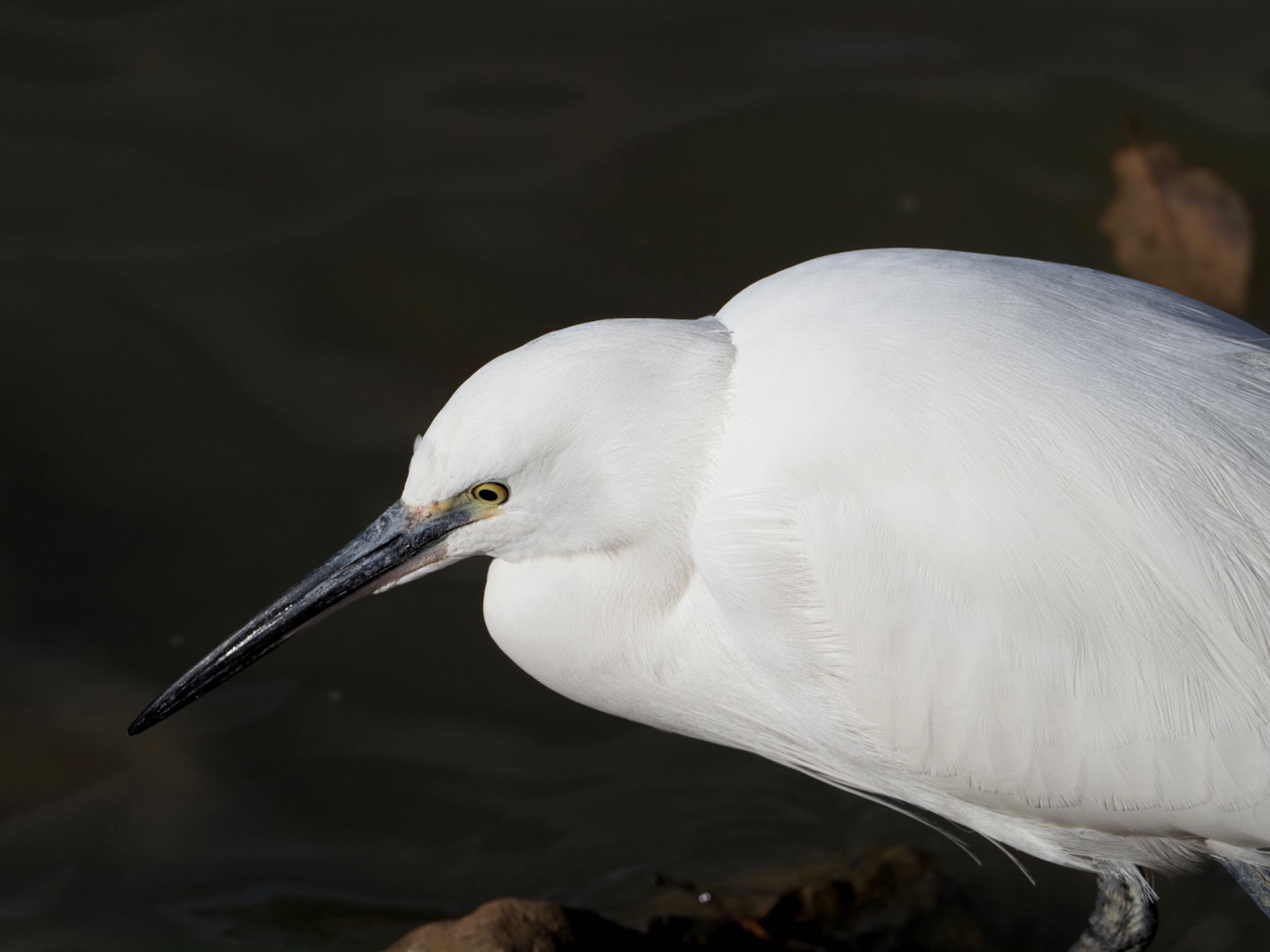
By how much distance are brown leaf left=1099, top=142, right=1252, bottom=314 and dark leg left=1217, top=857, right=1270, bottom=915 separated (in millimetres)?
1974

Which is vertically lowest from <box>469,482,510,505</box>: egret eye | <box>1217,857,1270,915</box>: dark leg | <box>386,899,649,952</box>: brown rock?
<box>386,899,649,952</box>: brown rock

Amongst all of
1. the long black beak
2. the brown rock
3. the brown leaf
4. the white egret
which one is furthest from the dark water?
the white egret

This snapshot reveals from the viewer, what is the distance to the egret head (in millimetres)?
2107

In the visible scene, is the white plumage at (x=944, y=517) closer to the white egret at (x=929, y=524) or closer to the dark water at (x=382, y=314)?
the white egret at (x=929, y=524)

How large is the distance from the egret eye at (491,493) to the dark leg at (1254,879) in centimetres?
151

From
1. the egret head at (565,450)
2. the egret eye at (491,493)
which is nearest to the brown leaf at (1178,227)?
the egret head at (565,450)

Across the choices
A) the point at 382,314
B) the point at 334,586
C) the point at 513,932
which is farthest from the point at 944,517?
the point at 382,314

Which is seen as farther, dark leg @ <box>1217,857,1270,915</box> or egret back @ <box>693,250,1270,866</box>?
dark leg @ <box>1217,857,1270,915</box>

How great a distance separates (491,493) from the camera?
221 centimetres

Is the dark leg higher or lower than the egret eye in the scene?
lower

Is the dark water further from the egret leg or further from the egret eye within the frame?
the egret eye

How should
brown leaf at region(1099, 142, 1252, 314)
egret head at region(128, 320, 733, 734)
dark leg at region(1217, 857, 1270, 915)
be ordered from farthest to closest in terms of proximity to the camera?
brown leaf at region(1099, 142, 1252, 314)
dark leg at region(1217, 857, 1270, 915)
egret head at region(128, 320, 733, 734)

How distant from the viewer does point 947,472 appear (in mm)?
2006

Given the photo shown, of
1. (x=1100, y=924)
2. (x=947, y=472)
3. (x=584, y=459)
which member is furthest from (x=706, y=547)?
(x=1100, y=924)
